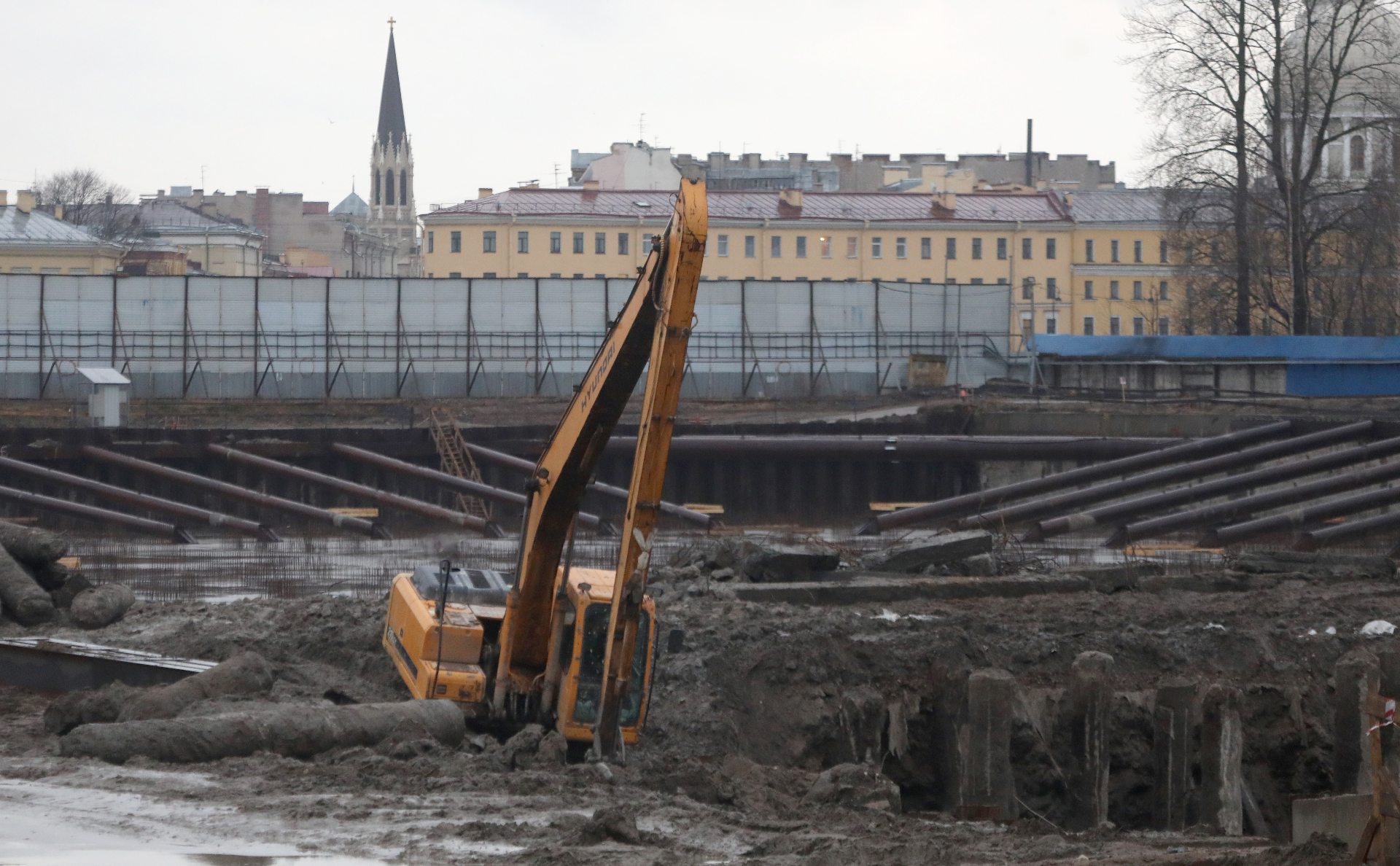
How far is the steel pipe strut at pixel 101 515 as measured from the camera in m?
25.6

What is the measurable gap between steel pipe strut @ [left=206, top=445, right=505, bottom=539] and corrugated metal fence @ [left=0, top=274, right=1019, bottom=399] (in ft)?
40.2

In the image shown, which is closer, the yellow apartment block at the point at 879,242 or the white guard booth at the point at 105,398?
the white guard booth at the point at 105,398

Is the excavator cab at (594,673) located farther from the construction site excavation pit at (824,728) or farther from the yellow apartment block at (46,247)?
the yellow apartment block at (46,247)

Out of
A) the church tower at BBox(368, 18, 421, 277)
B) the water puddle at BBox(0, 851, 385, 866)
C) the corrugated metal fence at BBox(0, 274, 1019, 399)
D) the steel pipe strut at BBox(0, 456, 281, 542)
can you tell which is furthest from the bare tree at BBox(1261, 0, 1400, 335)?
the church tower at BBox(368, 18, 421, 277)

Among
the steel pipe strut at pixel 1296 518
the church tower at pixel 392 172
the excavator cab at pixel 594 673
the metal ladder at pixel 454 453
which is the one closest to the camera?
the excavator cab at pixel 594 673

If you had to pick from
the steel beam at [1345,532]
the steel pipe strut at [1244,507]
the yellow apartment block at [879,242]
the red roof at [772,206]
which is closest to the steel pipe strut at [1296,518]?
the steel beam at [1345,532]

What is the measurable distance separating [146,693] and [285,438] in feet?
66.4

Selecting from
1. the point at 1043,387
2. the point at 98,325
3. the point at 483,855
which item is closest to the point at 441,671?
the point at 483,855

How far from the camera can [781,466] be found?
32156mm

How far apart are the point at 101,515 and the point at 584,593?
18270 mm

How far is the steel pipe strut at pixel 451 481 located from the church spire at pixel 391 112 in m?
131

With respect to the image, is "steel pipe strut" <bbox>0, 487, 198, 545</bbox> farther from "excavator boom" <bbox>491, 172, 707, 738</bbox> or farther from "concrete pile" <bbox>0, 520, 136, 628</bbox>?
"excavator boom" <bbox>491, 172, 707, 738</bbox>

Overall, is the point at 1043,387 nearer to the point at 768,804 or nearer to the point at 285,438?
the point at 285,438

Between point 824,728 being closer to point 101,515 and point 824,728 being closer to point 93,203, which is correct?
point 101,515
